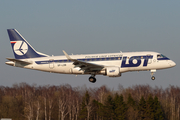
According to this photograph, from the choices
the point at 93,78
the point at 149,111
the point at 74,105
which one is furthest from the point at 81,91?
the point at 93,78

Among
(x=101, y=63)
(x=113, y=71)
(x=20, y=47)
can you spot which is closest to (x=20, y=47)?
(x=20, y=47)

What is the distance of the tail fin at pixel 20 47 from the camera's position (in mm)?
48625

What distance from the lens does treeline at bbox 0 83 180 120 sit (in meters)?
87.2

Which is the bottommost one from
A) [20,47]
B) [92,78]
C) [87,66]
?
[92,78]

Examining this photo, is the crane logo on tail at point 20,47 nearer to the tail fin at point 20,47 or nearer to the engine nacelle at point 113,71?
the tail fin at point 20,47

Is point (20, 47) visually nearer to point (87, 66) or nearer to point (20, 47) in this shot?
point (20, 47)

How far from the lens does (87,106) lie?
86.9 meters

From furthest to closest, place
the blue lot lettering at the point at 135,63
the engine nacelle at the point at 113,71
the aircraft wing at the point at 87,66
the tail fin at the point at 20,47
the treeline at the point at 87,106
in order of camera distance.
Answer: the treeline at the point at 87,106, the tail fin at the point at 20,47, the blue lot lettering at the point at 135,63, the engine nacelle at the point at 113,71, the aircraft wing at the point at 87,66

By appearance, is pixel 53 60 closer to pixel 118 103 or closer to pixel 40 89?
pixel 118 103

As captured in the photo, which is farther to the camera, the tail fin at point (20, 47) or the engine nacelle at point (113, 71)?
the tail fin at point (20, 47)

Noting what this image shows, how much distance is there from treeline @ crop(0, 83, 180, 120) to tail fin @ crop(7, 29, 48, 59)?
31.8 meters

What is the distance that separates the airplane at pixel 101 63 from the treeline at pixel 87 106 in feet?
111

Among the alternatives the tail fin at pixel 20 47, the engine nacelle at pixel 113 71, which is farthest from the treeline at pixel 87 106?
the engine nacelle at pixel 113 71

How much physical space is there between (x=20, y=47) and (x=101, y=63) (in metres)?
14.5
